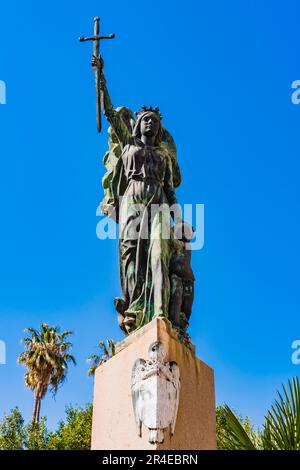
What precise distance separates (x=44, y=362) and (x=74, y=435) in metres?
5.72

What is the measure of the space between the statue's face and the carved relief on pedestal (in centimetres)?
285

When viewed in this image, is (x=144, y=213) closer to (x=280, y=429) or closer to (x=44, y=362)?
(x=280, y=429)

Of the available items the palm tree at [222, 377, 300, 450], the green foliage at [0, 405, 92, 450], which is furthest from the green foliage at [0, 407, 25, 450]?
the palm tree at [222, 377, 300, 450]

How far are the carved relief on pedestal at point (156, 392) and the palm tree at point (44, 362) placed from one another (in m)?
22.0

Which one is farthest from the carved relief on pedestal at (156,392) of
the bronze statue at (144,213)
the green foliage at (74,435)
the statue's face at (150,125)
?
the green foliage at (74,435)

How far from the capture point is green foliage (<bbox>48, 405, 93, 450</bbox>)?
68.7 ft

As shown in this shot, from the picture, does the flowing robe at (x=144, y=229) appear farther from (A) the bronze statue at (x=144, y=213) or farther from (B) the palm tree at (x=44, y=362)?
(B) the palm tree at (x=44, y=362)

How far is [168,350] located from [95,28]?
13.1 ft

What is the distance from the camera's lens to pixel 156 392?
414 cm

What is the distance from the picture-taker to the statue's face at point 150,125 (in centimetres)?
630

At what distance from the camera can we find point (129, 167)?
240 inches

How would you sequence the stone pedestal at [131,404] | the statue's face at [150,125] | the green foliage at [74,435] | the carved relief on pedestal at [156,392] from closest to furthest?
1. the carved relief on pedestal at [156,392]
2. the stone pedestal at [131,404]
3. the statue's face at [150,125]
4. the green foliage at [74,435]
